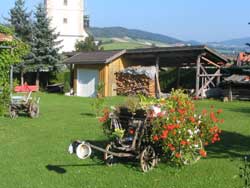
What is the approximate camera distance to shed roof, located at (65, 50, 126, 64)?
33.0 metres

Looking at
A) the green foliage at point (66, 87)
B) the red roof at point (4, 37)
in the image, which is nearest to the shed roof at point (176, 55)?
the green foliage at point (66, 87)

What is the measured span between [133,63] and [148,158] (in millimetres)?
26211

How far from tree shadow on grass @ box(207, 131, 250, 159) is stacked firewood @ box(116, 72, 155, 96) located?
18880 mm

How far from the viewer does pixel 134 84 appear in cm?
3269

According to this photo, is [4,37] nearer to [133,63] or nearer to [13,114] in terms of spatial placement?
[13,114]

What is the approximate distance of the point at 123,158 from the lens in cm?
995

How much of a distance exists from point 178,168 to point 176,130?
886 mm

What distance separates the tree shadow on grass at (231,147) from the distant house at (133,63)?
17046 millimetres

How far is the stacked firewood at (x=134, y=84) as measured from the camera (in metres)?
32.3

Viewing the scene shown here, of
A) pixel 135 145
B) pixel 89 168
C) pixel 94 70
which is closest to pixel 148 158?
pixel 135 145

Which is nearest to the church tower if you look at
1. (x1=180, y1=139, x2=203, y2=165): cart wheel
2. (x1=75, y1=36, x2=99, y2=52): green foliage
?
(x1=75, y1=36, x2=99, y2=52): green foliage

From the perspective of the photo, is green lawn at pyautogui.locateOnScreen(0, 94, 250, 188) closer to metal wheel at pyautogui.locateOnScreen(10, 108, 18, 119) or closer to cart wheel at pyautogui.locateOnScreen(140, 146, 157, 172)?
cart wheel at pyautogui.locateOnScreen(140, 146, 157, 172)

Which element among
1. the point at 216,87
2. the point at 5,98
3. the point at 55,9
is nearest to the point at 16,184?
A: the point at 5,98

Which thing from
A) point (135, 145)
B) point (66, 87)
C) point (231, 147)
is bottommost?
point (231, 147)
